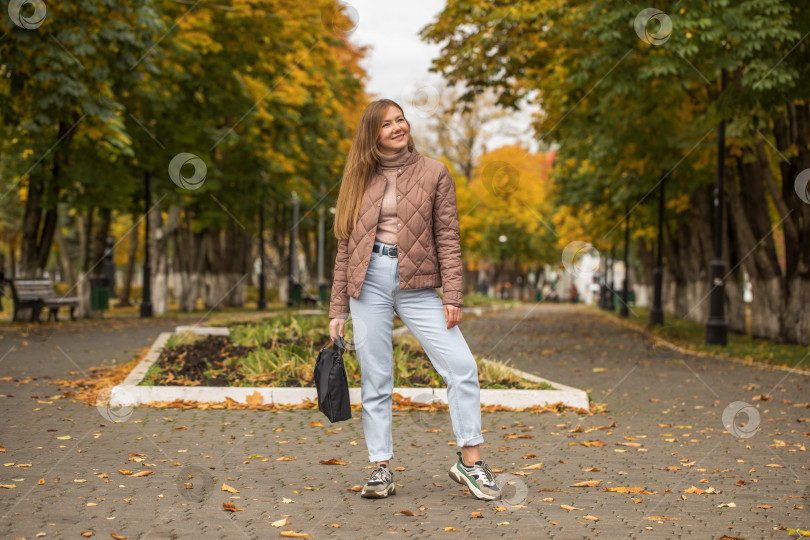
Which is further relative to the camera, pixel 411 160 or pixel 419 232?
pixel 411 160

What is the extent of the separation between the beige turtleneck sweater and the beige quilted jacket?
34mm

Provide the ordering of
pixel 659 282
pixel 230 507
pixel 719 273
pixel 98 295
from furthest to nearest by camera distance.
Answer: pixel 659 282
pixel 98 295
pixel 719 273
pixel 230 507

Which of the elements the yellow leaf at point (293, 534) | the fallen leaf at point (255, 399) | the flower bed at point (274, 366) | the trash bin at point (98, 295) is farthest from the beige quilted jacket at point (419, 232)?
the trash bin at point (98, 295)

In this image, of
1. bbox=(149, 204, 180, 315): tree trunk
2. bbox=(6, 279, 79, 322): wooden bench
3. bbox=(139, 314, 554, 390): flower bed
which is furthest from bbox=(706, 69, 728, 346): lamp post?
bbox=(149, 204, 180, 315): tree trunk

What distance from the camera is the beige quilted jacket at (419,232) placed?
509cm

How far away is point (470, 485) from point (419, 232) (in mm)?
1394

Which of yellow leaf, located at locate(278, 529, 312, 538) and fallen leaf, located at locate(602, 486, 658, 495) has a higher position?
yellow leaf, located at locate(278, 529, 312, 538)

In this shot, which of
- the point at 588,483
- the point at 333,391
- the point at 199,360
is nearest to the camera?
the point at 333,391

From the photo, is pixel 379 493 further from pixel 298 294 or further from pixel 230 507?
pixel 298 294

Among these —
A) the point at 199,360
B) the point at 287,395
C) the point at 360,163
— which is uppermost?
the point at 360,163

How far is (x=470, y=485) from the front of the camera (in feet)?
17.2

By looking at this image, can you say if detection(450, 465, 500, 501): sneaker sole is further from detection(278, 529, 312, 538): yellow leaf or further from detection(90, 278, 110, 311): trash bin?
detection(90, 278, 110, 311): trash bin

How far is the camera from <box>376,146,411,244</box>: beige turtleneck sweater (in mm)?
5172

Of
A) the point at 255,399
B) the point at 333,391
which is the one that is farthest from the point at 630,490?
the point at 255,399
